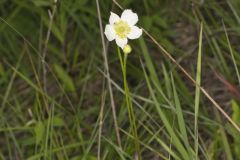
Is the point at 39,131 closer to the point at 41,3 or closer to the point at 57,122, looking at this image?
the point at 57,122

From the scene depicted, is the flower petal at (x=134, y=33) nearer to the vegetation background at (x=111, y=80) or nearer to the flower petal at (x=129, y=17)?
the flower petal at (x=129, y=17)

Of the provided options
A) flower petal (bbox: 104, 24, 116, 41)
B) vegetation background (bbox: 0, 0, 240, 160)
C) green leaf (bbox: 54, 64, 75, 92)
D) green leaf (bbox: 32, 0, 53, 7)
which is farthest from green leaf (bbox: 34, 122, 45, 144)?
flower petal (bbox: 104, 24, 116, 41)

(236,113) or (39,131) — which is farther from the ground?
(39,131)

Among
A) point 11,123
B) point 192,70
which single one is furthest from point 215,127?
point 11,123

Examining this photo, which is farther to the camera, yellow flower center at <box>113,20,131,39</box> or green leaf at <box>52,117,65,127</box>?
green leaf at <box>52,117,65,127</box>

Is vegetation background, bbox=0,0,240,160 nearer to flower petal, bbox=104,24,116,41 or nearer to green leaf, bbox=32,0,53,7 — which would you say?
green leaf, bbox=32,0,53,7

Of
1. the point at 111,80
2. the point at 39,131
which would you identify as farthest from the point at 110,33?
the point at 39,131
